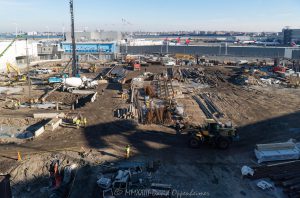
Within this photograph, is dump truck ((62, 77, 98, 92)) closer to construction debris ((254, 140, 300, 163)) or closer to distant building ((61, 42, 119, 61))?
construction debris ((254, 140, 300, 163))

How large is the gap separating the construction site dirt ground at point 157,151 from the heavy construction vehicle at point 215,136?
45cm

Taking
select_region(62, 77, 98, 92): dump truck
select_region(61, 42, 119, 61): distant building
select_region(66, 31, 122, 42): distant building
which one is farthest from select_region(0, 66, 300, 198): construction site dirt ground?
select_region(66, 31, 122, 42): distant building

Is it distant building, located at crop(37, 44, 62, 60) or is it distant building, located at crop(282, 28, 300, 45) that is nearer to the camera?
distant building, located at crop(37, 44, 62, 60)

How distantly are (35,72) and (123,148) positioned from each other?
112ft

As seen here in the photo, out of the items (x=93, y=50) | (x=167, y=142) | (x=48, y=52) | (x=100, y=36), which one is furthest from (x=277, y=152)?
(x=100, y=36)

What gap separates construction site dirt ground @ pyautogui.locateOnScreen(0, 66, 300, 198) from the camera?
1500 centimetres

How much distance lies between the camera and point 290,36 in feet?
391

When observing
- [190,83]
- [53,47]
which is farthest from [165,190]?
[53,47]

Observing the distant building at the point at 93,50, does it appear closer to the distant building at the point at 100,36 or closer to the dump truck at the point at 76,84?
the distant building at the point at 100,36

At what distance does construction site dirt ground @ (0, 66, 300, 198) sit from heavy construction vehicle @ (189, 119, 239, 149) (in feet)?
1.46

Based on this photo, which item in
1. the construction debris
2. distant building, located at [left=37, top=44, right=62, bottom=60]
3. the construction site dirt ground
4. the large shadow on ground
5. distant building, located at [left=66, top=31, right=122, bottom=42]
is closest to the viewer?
the construction site dirt ground

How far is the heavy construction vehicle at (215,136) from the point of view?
61.2 feet

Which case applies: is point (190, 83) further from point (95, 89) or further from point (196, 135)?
point (196, 135)

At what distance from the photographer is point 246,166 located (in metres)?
16.3
